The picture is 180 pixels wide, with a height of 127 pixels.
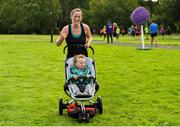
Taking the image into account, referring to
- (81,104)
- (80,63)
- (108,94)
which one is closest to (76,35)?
(80,63)

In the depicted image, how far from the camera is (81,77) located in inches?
359

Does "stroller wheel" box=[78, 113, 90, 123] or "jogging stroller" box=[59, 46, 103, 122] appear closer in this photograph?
"stroller wheel" box=[78, 113, 90, 123]

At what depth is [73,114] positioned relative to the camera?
8867mm

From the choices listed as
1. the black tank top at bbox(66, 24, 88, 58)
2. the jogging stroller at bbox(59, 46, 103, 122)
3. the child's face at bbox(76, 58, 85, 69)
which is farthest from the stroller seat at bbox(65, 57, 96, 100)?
the black tank top at bbox(66, 24, 88, 58)

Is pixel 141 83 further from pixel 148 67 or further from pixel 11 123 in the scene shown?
pixel 11 123

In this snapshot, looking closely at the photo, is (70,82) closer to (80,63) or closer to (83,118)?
(80,63)

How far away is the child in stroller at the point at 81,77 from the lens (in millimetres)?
8977

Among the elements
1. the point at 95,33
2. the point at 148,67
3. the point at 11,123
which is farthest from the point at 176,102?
the point at 95,33

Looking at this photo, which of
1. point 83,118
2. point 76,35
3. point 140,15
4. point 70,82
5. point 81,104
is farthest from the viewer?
point 140,15

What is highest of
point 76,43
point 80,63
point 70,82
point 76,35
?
point 76,35

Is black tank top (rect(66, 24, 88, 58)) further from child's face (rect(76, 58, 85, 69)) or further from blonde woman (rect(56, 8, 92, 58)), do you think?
child's face (rect(76, 58, 85, 69))

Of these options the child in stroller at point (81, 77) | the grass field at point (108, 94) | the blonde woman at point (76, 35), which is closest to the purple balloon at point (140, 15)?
the grass field at point (108, 94)

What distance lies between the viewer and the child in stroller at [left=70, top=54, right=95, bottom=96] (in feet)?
29.5

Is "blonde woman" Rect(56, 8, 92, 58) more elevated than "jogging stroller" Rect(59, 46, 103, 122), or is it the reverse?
"blonde woman" Rect(56, 8, 92, 58)
